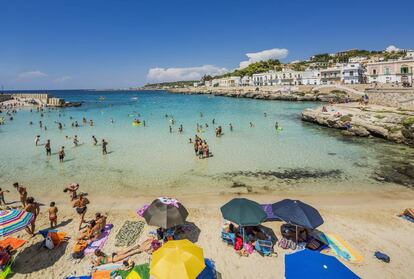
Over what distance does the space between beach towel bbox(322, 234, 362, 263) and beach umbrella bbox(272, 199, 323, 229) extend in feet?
3.75

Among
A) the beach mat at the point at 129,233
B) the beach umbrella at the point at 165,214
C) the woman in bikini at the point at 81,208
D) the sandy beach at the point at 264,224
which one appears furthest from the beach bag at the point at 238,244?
the woman in bikini at the point at 81,208

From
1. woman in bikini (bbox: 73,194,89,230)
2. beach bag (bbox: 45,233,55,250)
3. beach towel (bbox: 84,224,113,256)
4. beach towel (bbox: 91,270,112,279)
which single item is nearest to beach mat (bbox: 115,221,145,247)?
beach towel (bbox: 84,224,113,256)

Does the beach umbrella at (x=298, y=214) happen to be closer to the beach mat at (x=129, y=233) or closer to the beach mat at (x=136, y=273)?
the beach mat at (x=136, y=273)

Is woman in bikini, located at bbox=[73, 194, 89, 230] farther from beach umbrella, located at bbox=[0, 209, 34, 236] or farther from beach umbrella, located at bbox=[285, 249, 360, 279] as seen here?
beach umbrella, located at bbox=[285, 249, 360, 279]

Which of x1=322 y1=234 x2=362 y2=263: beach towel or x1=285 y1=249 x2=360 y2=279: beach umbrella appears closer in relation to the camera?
x1=285 y1=249 x2=360 y2=279: beach umbrella

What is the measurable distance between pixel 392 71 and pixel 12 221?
7219 cm

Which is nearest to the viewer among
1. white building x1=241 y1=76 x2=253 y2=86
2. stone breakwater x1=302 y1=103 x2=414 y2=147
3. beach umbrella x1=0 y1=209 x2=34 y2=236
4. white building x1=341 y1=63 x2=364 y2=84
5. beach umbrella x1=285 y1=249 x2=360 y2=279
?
beach umbrella x1=285 y1=249 x2=360 y2=279

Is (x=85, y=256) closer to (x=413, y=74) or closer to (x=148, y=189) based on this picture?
(x=148, y=189)

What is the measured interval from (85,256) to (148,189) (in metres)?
5.89

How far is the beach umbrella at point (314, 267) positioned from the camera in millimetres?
4992

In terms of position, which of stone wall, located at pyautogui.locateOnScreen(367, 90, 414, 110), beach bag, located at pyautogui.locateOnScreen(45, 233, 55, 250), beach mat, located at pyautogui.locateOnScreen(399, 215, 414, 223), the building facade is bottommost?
beach mat, located at pyautogui.locateOnScreen(399, 215, 414, 223)

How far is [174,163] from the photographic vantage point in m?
17.5

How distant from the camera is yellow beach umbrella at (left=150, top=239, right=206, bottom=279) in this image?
5.29m

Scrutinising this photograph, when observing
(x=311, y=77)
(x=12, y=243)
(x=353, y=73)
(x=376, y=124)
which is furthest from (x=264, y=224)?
(x=311, y=77)
